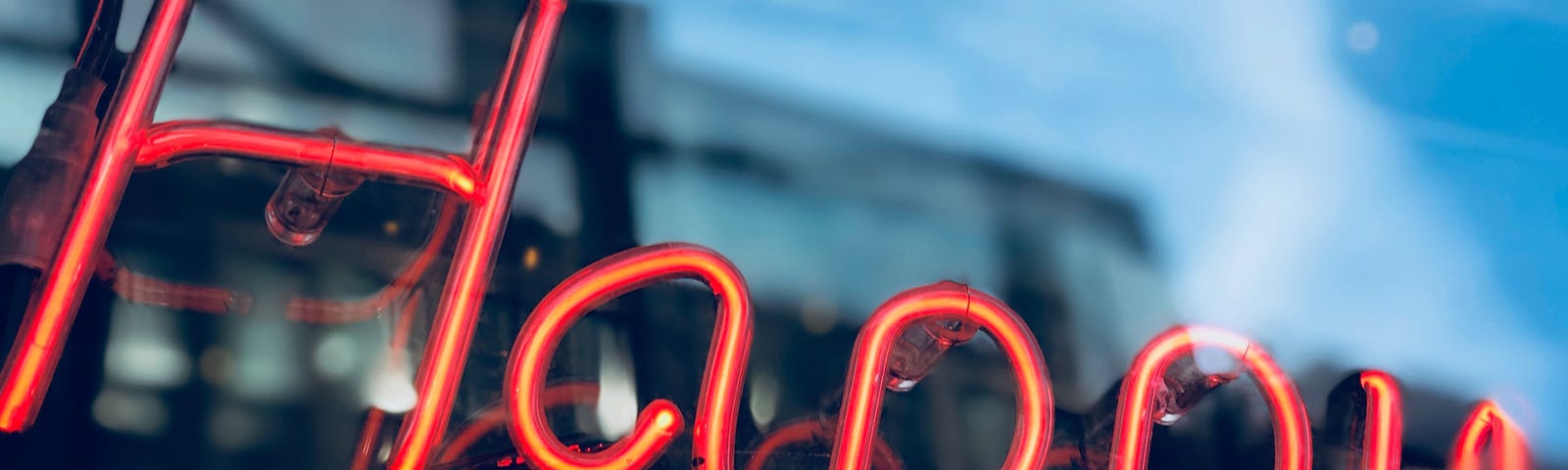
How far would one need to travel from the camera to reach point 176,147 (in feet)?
5.27

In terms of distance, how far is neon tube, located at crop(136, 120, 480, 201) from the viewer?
1.60 m

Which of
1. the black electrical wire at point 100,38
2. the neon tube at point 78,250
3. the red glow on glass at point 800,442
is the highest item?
the black electrical wire at point 100,38

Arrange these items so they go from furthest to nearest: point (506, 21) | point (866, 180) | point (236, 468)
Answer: point (866, 180), point (506, 21), point (236, 468)

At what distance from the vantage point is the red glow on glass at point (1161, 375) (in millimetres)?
1859

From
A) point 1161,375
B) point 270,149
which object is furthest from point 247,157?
point 1161,375

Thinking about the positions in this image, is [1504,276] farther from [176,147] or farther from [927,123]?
[176,147]

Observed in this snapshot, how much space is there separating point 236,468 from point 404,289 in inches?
15.3

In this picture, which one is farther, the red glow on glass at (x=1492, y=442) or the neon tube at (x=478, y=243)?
the red glow on glass at (x=1492, y=442)

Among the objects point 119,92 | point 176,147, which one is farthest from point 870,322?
point 119,92

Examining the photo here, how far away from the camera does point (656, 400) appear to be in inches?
67.3

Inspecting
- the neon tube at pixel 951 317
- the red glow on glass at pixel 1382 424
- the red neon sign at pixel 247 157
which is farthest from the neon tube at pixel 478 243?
the red glow on glass at pixel 1382 424

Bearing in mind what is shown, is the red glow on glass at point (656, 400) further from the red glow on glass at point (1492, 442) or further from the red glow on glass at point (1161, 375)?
the red glow on glass at point (1492, 442)

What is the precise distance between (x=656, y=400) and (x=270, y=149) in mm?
659

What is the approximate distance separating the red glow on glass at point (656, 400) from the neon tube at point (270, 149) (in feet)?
0.94
